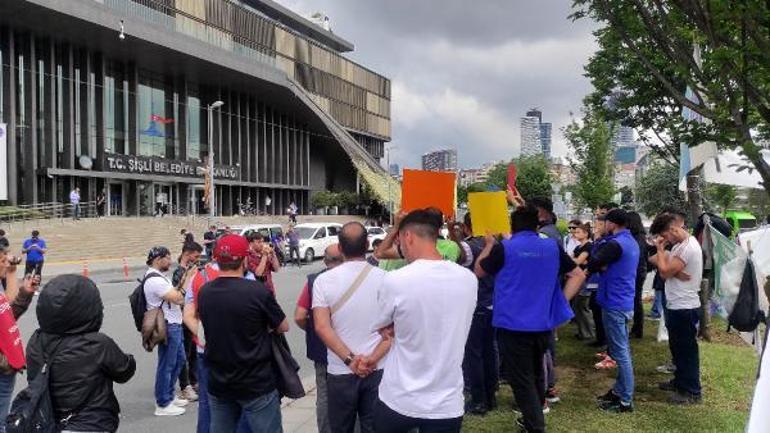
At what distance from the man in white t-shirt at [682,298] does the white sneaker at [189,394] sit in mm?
4940

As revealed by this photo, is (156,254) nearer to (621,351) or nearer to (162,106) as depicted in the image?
(621,351)

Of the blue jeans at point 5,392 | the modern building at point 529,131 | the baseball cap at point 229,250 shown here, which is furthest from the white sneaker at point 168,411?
the modern building at point 529,131

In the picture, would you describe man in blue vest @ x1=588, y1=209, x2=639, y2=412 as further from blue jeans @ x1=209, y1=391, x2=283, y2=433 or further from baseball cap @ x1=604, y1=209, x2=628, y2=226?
blue jeans @ x1=209, y1=391, x2=283, y2=433

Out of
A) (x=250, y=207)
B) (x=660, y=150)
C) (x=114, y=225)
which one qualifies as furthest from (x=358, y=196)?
(x=660, y=150)

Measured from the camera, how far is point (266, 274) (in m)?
6.98

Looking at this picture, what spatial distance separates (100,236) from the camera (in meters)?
31.0

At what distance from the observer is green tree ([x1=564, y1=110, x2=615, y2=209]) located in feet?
85.5

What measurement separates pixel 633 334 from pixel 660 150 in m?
6.16

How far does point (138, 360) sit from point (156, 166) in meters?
38.4

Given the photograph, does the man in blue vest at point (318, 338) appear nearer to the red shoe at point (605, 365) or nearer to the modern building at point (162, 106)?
the red shoe at point (605, 365)

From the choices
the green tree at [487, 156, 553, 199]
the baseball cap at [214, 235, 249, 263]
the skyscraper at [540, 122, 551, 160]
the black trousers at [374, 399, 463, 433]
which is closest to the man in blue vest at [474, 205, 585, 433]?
the black trousers at [374, 399, 463, 433]

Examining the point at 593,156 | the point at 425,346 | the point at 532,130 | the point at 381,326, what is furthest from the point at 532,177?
the point at 532,130

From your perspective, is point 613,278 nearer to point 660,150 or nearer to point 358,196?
point 660,150

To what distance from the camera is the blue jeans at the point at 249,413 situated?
4.05m
